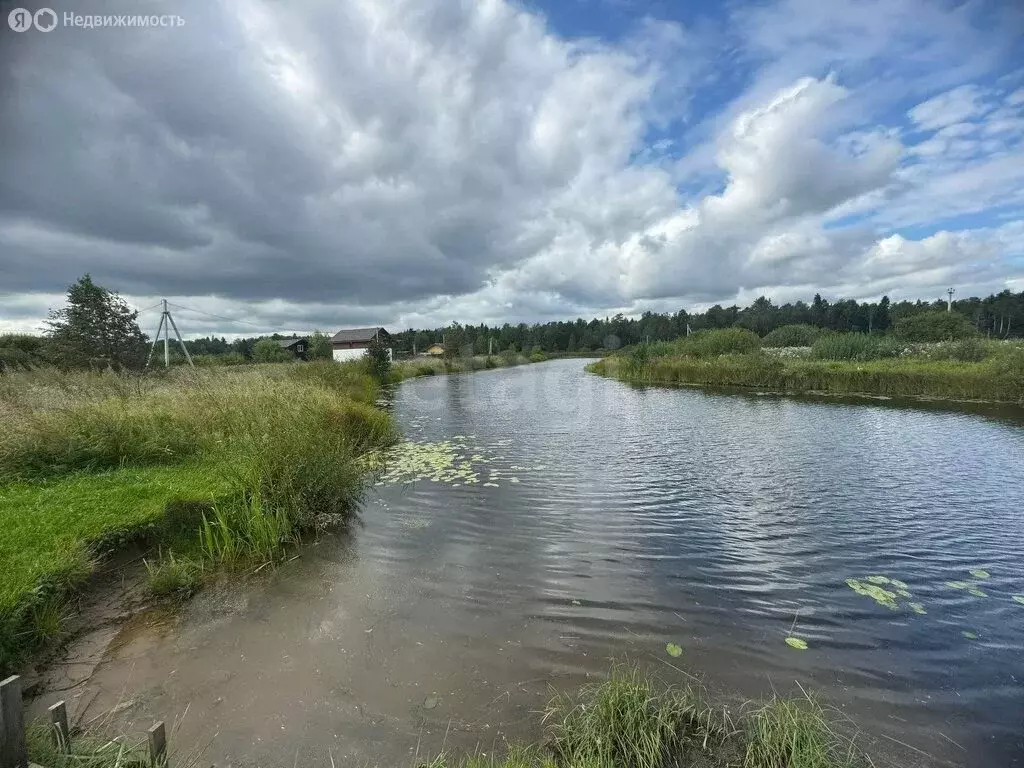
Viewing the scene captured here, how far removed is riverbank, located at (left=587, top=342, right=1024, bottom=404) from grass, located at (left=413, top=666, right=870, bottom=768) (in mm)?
22314

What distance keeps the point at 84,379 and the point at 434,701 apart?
1322 cm

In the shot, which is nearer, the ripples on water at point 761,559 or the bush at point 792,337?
the ripples on water at point 761,559

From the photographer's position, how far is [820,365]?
2558cm

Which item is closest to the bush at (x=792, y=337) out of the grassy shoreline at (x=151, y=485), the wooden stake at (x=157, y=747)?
the grassy shoreline at (x=151, y=485)

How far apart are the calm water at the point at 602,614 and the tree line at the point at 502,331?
17417mm

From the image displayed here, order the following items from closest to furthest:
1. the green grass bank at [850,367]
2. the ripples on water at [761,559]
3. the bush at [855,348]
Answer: the ripples on water at [761,559] → the green grass bank at [850,367] → the bush at [855,348]

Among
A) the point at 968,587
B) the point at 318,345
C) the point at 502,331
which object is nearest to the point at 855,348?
the point at 968,587

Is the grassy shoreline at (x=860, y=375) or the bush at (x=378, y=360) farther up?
the bush at (x=378, y=360)

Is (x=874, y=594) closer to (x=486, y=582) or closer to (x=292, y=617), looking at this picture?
(x=486, y=582)

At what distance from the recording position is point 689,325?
105 m

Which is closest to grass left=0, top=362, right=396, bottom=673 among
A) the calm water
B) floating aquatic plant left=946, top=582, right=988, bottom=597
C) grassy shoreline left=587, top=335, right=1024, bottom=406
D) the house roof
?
the calm water

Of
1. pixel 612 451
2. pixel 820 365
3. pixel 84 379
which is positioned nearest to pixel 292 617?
pixel 612 451

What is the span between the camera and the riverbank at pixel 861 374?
18438 millimetres

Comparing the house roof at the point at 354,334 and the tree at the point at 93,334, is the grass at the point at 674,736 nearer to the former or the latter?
the tree at the point at 93,334
